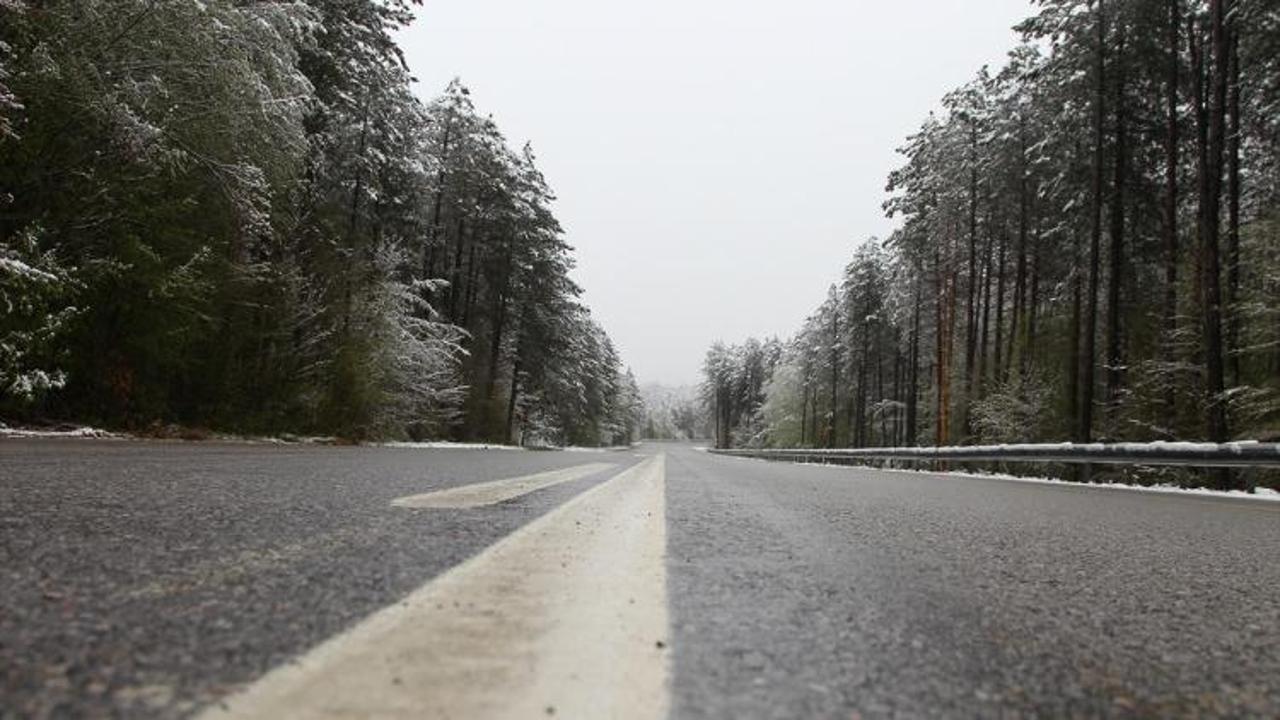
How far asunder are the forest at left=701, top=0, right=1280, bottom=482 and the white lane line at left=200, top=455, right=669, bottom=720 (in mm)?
13745

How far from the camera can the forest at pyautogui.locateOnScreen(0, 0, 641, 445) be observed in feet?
27.9

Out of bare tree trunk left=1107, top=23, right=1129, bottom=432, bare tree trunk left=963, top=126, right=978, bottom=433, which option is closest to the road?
bare tree trunk left=1107, top=23, right=1129, bottom=432

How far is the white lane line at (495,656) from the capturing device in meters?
0.81

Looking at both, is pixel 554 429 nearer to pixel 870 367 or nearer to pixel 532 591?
pixel 870 367

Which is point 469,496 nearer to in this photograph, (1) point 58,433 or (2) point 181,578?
(2) point 181,578

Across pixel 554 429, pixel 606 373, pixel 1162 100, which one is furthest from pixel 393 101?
pixel 606 373

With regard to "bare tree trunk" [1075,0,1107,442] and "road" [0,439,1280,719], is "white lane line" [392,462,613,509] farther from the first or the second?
"bare tree trunk" [1075,0,1107,442]

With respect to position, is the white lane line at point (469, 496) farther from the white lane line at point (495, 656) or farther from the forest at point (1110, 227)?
the forest at point (1110, 227)

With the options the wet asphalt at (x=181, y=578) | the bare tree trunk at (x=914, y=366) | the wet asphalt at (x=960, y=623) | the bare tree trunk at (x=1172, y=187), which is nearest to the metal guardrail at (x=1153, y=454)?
the wet asphalt at (x=960, y=623)

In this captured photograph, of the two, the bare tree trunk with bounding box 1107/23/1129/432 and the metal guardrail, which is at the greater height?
the bare tree trunk with bounding box 1107/23/1129/432

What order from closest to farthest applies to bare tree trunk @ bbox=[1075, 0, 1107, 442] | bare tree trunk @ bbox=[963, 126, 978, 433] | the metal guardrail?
the metal guardrail
bare tree trunk @ bbox=[1075, 0, 1107, 442]
bare tree trunk @ bbox=[963, 126, 978, 433]

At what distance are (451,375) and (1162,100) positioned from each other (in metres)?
24.5

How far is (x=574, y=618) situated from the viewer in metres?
1.24

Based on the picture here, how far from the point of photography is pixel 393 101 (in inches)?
998
